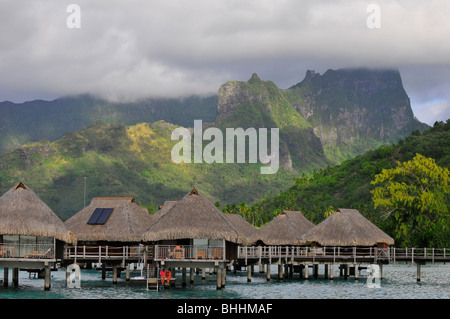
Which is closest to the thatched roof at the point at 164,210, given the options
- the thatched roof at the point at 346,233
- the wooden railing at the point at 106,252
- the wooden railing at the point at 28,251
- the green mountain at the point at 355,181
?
the wooden railing at the point at 106,252

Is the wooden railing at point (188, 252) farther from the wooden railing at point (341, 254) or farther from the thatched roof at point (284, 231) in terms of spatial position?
the thatched roof at point (284, 231)

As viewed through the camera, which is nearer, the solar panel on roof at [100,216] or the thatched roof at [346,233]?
the solar panel on roof at [100,216]

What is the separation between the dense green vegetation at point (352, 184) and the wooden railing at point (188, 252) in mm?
61869

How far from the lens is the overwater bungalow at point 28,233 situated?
148 feet

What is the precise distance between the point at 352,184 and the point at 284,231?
257 feet

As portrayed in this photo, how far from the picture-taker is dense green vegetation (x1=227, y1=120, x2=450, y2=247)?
127750 millimetres

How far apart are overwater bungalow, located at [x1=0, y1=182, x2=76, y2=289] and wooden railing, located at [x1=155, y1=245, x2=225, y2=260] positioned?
20.9ft

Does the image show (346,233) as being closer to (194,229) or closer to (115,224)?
(194,229)

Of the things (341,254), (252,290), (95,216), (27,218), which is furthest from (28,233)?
(341,254)

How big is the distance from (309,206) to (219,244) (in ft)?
319

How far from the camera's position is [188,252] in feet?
157
